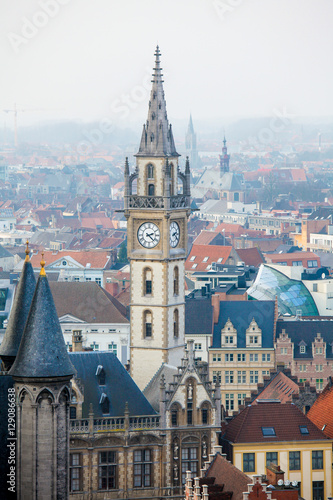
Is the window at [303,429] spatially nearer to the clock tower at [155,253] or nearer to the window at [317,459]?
the window at [317,459]

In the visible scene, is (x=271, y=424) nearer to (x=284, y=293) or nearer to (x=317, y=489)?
(x=317, y=489)

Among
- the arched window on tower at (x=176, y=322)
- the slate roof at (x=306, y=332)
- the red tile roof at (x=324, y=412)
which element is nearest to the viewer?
the red tile roof at (x=324, y=412)

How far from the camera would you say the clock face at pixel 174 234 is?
102500 mm

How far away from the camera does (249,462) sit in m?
96.5

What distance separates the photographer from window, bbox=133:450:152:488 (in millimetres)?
94688

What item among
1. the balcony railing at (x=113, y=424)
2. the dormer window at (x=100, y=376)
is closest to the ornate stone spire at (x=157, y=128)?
the dormer window at (x=100, y=376)

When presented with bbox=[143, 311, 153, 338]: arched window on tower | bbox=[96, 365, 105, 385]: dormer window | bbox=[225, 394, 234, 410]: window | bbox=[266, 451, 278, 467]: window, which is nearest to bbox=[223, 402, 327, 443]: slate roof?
bbox=[266, 451, 278, 467]: window

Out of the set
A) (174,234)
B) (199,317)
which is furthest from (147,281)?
(199,317)

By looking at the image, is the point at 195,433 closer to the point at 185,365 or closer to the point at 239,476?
the point at 185,365

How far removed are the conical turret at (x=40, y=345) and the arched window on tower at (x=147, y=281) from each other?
30.3 meters

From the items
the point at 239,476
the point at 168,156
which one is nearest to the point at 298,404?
the point at 168,156

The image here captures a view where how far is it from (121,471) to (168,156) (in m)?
18.9

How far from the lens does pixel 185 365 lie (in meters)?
95.2

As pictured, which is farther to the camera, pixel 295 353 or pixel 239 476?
pixel 295 353
